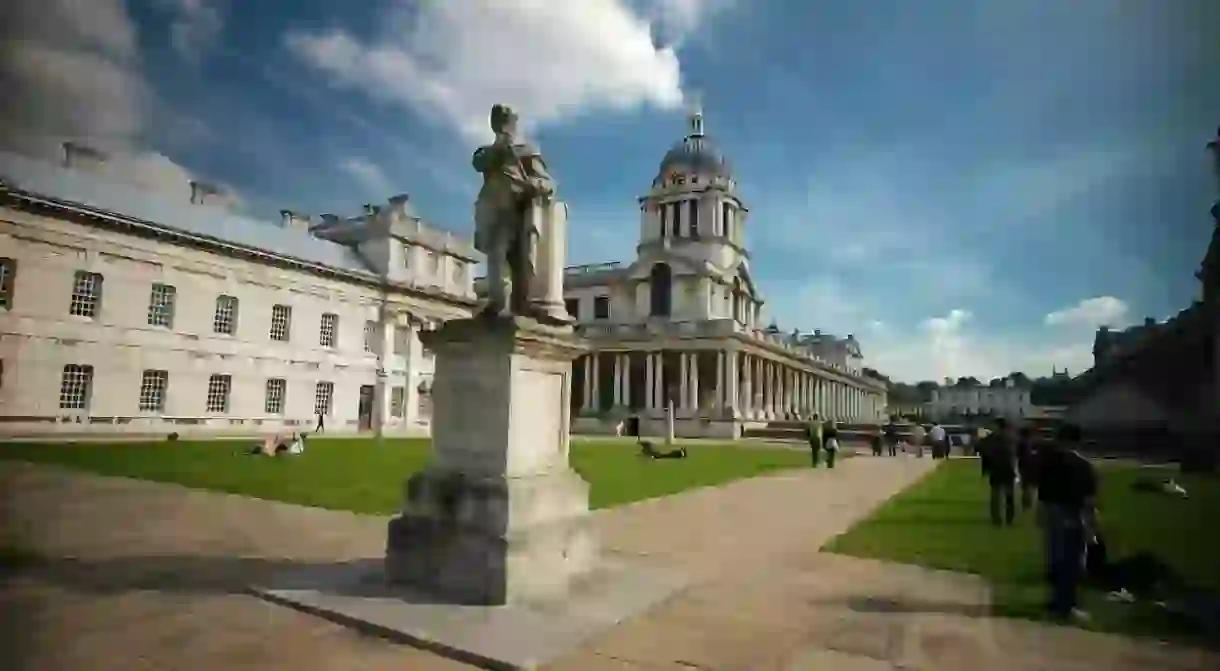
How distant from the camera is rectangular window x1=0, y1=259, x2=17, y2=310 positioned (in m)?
19.7

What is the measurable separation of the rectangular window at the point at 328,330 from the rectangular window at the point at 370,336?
2.67 metres

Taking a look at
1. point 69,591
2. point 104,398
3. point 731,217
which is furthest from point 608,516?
point 731,217

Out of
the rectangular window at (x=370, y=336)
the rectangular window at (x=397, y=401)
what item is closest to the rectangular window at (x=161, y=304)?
the rectangular window at (x=370, y=336)

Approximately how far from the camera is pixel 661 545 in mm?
8242

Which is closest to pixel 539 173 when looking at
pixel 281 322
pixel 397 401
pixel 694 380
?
pixel 281 322

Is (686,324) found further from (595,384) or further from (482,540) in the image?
(482,540)

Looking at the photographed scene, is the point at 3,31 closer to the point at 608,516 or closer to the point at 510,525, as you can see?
the point at 510,525

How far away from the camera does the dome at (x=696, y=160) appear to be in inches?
2549

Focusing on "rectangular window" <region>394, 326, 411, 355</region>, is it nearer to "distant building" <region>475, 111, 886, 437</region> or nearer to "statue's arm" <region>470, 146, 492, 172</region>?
"distant building" <region>475, 111, 886, 437</region>

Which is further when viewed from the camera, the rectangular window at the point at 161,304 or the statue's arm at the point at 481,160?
the rectangular window at the point at 161,304

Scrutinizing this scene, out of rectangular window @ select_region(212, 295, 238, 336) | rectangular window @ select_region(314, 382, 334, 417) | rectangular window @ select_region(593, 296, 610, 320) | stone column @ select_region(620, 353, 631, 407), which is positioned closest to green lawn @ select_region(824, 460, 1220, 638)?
rectangular window @ select_region(212, 295, 238, 336)

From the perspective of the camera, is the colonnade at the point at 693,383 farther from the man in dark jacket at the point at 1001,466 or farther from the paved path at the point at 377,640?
the paved path at the point at 377,640

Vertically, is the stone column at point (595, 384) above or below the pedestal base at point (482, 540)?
above

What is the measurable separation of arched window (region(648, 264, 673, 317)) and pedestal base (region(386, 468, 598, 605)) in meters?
54.9
